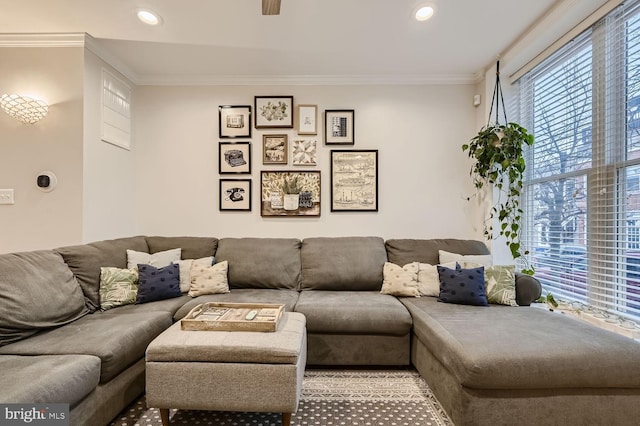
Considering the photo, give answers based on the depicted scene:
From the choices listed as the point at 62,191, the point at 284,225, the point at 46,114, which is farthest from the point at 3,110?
the point at 284,225

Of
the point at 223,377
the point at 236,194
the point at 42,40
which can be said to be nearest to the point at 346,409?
the point at 223,377

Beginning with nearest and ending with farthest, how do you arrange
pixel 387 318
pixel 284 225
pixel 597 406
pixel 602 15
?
pixel 597 406 < pixel 602 15 < pixel 387 318 < pixel 284 225

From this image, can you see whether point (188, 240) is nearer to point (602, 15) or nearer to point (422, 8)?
point (422, 8)

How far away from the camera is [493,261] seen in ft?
10.4

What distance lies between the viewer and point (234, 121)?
3.34 meters

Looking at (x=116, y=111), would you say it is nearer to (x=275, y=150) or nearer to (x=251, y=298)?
(x=275, y=150)

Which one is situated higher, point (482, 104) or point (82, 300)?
point (482, 104)

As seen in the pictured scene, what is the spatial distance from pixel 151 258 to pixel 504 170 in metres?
3.24

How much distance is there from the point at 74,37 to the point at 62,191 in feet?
4.22

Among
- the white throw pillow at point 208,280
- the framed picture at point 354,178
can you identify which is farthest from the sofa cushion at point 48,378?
the framed picture at point 354,178

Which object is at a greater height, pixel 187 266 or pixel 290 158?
pixel 290 158

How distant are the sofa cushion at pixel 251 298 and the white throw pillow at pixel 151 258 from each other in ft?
1.58

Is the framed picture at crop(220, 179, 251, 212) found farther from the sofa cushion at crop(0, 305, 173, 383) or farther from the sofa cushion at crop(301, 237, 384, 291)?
the sofa cushion at crop(0, 305, 173, 383)

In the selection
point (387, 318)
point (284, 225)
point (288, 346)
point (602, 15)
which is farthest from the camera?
point (284, 225)
